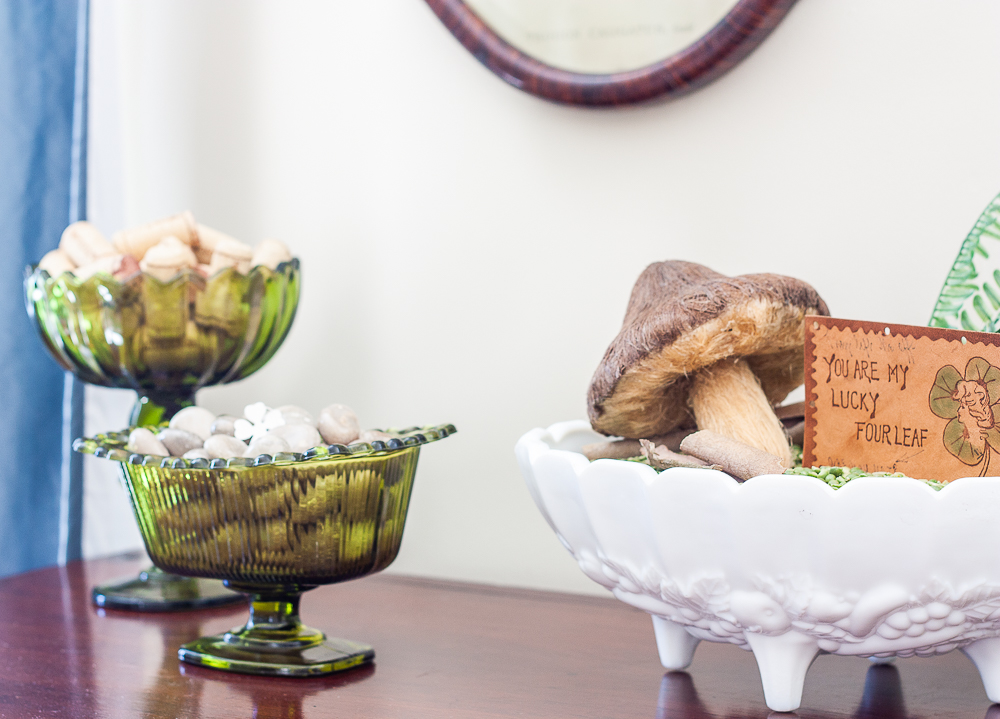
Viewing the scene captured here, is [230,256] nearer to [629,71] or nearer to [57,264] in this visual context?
[57,264]

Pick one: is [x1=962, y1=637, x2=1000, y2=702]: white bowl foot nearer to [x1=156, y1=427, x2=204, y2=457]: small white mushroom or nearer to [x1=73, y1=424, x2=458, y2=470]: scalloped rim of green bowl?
[x1=73, y1=424, x2=458, y2=470]: scalloped rim of green bowl

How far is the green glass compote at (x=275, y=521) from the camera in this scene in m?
0.59

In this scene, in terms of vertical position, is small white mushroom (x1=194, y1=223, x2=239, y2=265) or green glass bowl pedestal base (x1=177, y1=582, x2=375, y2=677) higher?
small white mushroom (x1=194, y1=223, x2=239, y2=265)

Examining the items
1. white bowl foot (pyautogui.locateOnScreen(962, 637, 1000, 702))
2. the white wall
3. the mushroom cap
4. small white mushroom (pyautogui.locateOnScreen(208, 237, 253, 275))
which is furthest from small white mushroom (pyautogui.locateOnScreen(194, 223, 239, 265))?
white bowl foot (pyautogui.locateOnScreen(962, 637, 1000, 702))

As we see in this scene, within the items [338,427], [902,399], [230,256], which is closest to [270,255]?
[230,256]

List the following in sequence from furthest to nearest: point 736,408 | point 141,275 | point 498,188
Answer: point 498,188
point 141,275
point 736,408

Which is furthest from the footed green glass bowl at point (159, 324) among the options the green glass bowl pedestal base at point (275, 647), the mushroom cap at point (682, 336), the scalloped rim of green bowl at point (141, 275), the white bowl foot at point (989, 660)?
the white bowl foot at point (989, 660)

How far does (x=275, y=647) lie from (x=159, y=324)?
0.31 meters

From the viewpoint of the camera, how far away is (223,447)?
603 millimetres

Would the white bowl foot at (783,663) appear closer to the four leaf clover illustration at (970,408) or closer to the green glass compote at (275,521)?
the four leaf clover illustration at (970,408)

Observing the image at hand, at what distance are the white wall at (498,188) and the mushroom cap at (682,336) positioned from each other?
0.72ft

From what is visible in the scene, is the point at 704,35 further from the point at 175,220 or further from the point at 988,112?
the point at 175,220

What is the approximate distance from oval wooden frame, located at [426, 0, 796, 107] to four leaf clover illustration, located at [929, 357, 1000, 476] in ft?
1.18

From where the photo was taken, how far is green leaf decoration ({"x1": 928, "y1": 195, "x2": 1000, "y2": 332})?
1.92ft
